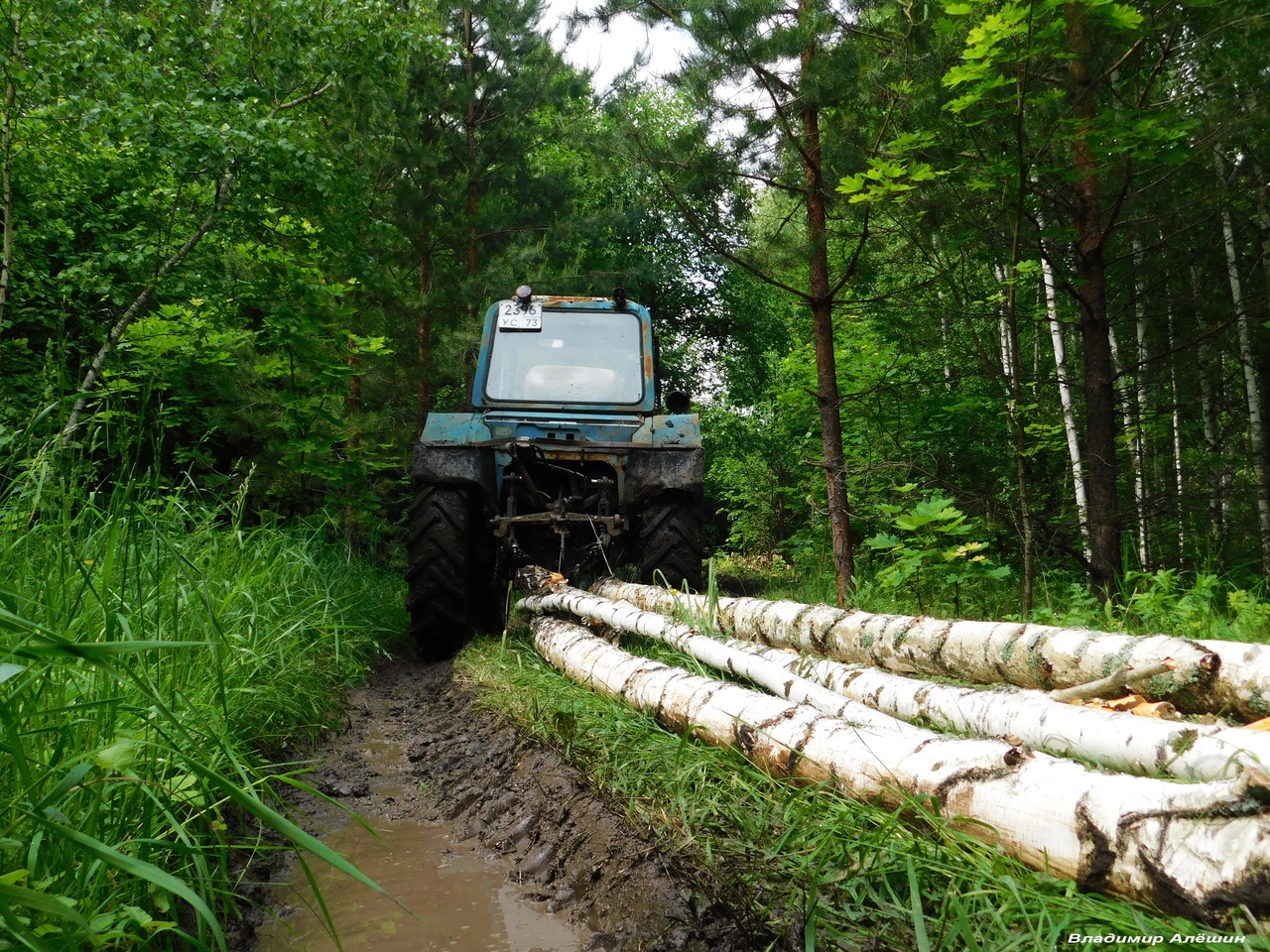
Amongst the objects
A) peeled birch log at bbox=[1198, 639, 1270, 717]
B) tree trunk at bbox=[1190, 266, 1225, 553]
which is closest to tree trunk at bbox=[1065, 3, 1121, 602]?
tree trunk at bbox=[1190, 266, 1225, 553]

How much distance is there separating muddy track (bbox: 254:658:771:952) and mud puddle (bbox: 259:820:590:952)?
0.20ft

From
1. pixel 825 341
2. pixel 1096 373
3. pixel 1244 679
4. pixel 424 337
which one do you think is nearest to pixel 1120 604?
pixel 1096 373

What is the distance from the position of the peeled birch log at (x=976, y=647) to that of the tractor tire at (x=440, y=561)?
1.64m

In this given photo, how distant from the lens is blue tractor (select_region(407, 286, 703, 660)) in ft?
16.9

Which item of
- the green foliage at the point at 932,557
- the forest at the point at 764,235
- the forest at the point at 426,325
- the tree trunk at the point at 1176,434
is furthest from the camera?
the tree trunk at the point at 1176,434

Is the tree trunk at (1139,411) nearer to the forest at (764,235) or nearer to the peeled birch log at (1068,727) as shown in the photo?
the forest at (764,235)

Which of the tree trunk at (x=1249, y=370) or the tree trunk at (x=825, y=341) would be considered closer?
the tree trunk at (x=825, y=341)

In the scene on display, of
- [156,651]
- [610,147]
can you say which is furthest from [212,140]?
[156,651]

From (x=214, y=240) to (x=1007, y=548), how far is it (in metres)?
7.64

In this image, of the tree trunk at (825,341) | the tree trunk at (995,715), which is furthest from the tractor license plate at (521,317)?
the tree trunk at (995,715)

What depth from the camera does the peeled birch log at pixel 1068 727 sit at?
1.66 m

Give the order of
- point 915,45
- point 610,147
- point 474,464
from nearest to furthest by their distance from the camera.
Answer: point 915,45
point 474,464
point 610,147

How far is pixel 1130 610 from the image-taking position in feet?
12.1

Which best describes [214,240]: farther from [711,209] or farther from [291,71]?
[711,209]
